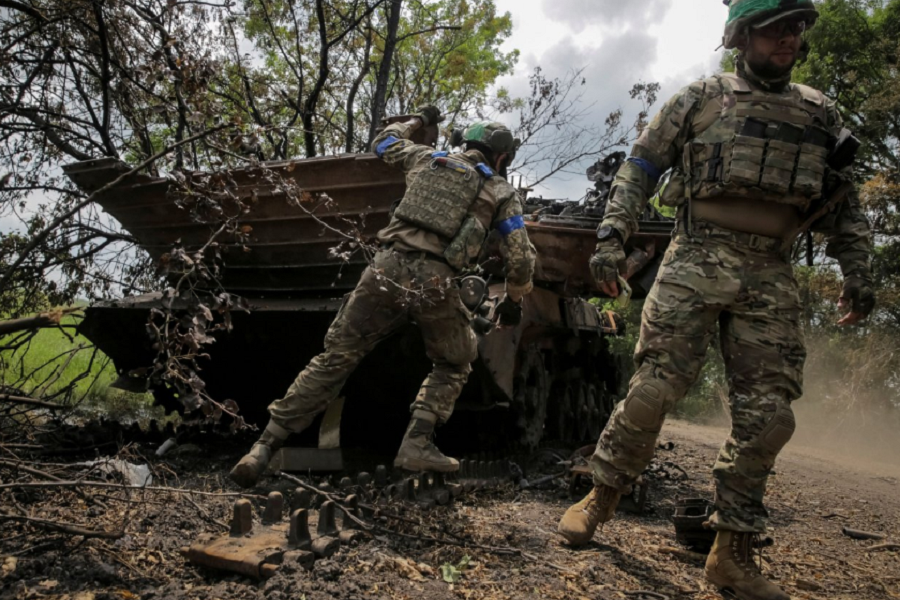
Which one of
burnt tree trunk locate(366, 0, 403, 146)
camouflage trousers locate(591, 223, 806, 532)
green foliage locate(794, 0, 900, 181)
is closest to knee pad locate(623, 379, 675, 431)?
camouflage trousers locate(591, 223, 806, 532)

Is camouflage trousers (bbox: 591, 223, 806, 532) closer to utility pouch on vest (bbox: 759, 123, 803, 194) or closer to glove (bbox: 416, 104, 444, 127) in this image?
utility pouch on vest (bbox: 759, 123, 803, 194)

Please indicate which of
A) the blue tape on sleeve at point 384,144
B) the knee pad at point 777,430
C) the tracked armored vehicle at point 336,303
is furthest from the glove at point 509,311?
the knee pad at point 777,430

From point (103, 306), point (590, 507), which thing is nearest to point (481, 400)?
point (590, 507)

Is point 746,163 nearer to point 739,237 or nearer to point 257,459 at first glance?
point 739,237

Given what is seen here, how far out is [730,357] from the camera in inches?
124

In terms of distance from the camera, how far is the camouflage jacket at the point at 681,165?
332cm

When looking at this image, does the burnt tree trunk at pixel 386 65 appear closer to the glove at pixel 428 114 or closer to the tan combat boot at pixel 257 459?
the glove at pixel 428 114

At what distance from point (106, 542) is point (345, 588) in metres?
0.90

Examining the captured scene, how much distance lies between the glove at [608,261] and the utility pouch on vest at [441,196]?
1104 millimetres

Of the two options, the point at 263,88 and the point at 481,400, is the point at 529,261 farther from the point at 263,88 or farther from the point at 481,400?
the point at 263,88

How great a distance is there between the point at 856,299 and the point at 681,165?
90 cm

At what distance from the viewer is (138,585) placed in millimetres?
2457

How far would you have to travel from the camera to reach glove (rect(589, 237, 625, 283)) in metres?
3.25

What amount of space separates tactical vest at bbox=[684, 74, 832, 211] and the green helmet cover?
146cm
